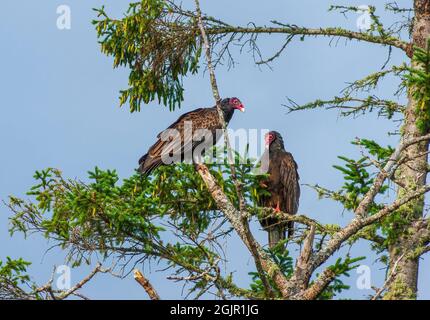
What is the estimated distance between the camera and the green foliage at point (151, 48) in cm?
1717

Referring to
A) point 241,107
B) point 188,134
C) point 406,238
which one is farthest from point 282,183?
point 406,238

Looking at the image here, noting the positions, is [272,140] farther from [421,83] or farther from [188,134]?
[421,83]

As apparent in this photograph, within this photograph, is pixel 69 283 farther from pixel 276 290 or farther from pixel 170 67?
pixel 170 67

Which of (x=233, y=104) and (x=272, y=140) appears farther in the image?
(x=272, y=140)

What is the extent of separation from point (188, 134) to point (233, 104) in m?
0.95

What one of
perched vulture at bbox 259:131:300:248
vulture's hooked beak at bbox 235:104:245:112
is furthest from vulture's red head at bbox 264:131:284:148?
vulture's hooked beak at bbox 235:104:245:112

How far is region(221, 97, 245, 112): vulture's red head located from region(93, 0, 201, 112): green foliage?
66 cm

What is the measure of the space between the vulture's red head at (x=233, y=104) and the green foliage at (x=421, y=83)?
3.02 m

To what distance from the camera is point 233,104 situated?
17.6 metres

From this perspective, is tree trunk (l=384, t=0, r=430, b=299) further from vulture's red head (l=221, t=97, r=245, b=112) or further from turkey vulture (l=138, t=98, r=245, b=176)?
turkey vulture (l=138, t=98, r=245, b=176)

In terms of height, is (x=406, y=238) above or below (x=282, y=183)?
below

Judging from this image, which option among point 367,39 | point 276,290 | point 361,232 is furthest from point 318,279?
point 367,39

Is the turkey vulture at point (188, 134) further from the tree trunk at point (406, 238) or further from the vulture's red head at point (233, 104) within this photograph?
the tree trunk at point (406, 238)

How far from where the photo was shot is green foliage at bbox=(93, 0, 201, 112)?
1717 centimetres
